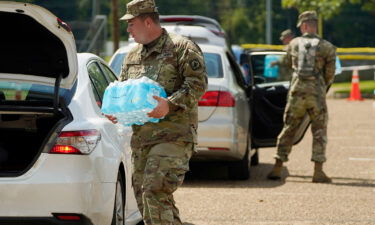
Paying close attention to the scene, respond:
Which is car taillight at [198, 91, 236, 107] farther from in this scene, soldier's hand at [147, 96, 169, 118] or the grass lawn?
the grass lawn

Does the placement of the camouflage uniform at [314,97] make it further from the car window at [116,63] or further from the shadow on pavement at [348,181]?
the car window at [116,63]

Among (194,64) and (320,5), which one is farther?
(320,5)

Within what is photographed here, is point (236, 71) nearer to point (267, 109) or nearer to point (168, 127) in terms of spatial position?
point (267, 109)

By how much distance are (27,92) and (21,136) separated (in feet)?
1.62

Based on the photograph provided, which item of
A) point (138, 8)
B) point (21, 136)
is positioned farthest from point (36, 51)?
point (138, 8)

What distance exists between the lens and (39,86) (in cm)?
693

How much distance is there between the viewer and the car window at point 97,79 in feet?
25.0

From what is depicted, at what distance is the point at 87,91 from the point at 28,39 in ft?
1.73

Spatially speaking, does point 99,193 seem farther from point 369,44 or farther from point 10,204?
point 369,44

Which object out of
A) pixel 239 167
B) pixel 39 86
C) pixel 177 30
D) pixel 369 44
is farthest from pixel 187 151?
pixel 369 44

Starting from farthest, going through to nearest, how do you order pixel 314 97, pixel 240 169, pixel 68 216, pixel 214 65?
pixel 314 97 < pixel 240 169 < pixel 214 65 < pixel 68 216

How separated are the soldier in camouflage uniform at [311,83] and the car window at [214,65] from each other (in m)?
0.98

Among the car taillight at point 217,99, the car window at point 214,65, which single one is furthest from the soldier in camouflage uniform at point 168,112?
the car window at point 214,65

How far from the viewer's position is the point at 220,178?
1297 cm
